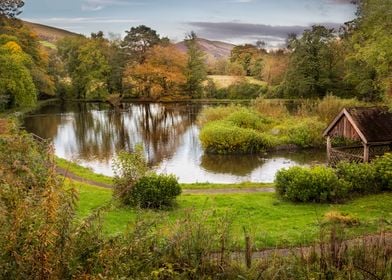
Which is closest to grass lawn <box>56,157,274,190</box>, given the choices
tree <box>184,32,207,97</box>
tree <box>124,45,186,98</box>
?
tree <box>124,45,186,98</box>

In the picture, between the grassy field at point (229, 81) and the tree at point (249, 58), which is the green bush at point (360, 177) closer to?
the grassy field at point (229, 81)

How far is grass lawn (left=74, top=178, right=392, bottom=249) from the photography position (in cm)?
1364

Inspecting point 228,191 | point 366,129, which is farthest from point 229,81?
point 228,191

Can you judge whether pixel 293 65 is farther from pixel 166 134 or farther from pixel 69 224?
pixel 69 224

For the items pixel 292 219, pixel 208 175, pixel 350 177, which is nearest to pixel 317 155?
pixel 208 175

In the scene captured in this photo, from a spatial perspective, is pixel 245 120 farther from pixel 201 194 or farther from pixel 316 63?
pixel 316 63

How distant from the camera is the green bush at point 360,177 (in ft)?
67.3

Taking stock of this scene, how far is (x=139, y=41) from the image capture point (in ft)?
262

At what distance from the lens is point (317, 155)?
35.0 meters

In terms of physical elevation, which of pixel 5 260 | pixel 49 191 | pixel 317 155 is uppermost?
pixel 49 191

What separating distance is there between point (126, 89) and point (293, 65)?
95.7ft

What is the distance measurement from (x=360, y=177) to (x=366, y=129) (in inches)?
194

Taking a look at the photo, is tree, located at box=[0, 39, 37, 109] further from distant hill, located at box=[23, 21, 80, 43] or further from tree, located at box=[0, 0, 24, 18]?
distant hill, located at box=[23, 21, 80, 43]

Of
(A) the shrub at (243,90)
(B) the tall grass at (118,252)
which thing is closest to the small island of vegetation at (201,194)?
(B) the tall grass at (118,252)
